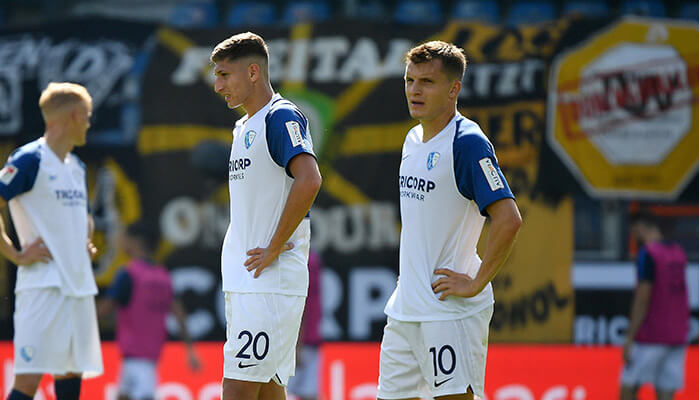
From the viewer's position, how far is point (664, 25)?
31.8 ft

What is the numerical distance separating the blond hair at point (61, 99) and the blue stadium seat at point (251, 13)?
25.5 ft

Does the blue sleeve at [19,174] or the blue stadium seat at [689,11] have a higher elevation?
the blue stadium seat at [689,11]

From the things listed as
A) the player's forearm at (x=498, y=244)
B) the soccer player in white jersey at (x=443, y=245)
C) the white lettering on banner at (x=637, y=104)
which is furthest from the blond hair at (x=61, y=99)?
the white lettering on banner at (x=637, y=104)

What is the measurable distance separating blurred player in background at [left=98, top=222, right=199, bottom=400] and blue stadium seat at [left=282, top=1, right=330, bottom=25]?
5364mm

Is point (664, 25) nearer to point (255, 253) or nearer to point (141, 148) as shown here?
point (141, 148)

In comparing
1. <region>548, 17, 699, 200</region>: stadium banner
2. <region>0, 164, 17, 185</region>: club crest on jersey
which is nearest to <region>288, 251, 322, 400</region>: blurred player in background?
<region>548, 17, 699, 200</region>: stadium banner

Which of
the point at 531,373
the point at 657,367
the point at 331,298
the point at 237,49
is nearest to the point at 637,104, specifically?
the point at 657,367

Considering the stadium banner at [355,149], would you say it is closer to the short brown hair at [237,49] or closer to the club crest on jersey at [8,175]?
the club crest on jersey at [8,175]

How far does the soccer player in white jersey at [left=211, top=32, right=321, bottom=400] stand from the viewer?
4.25 metres

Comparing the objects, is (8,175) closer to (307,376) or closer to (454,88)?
(454,88)

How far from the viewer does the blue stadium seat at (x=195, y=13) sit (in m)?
13.0

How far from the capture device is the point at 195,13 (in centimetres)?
1314

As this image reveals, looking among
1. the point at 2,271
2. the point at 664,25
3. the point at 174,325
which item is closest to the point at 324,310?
the point at 174,325

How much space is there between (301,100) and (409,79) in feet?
18.3
